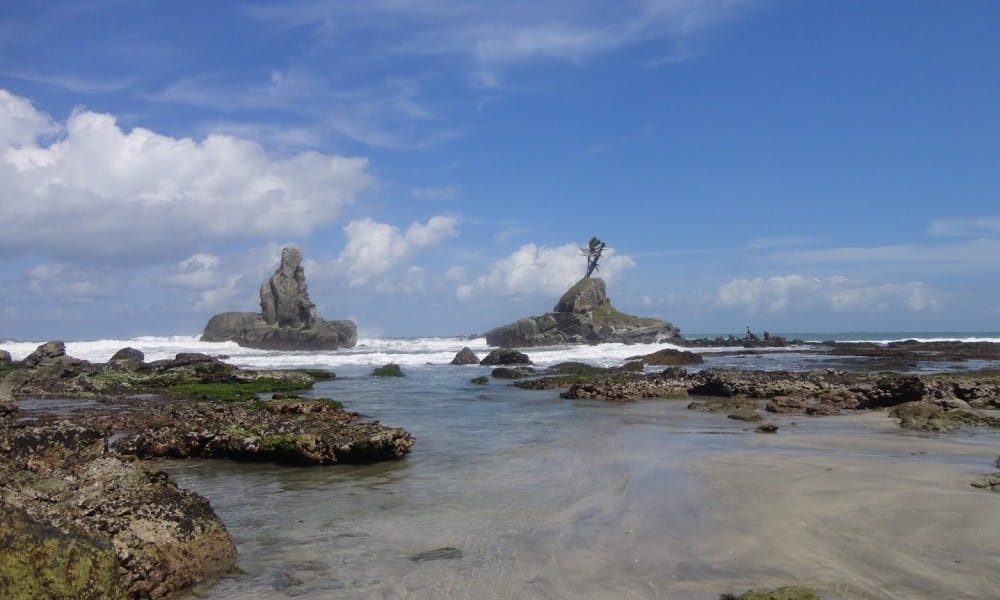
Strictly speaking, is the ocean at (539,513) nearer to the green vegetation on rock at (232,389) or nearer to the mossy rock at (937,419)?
the mossy rock at (937,419)

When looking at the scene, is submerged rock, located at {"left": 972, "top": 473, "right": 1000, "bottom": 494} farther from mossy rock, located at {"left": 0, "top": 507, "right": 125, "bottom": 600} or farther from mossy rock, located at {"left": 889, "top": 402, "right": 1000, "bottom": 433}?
mossy rock, located at {"left": 0, "top": 507, "right": 125, "bottom": 600}

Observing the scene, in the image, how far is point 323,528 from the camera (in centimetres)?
723

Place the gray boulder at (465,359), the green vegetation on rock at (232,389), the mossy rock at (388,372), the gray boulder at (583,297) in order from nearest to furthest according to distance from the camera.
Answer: the green vegetation on rock at (232,389) < the mossy rock at (388,372) < the gray boulder at (465,359) < the gray boulder at (583,297)

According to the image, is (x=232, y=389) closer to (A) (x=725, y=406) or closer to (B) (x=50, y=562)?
(A) (x=725, y=406)

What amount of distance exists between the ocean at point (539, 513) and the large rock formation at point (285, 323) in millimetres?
57157

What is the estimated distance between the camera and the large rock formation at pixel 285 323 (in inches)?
2736

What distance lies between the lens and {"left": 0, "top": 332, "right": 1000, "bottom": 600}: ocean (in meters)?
5.51

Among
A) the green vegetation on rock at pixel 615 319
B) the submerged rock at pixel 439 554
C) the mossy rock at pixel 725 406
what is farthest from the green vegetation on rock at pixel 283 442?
the green vegetation on rock at pixel 615 319

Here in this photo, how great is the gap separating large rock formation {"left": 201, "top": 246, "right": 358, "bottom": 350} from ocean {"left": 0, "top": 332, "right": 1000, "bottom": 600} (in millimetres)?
57157

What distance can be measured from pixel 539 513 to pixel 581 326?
68316 mm

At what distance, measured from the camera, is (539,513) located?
7758 millimetres

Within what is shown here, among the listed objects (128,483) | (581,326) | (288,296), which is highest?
(288,296)

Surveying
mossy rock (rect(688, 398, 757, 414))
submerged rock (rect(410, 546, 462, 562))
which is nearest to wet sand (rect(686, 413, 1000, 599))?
submerged rock (rect(410, 546, 462, 562))

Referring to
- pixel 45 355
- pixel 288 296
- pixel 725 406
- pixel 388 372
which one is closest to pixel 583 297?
pixel 288 296
